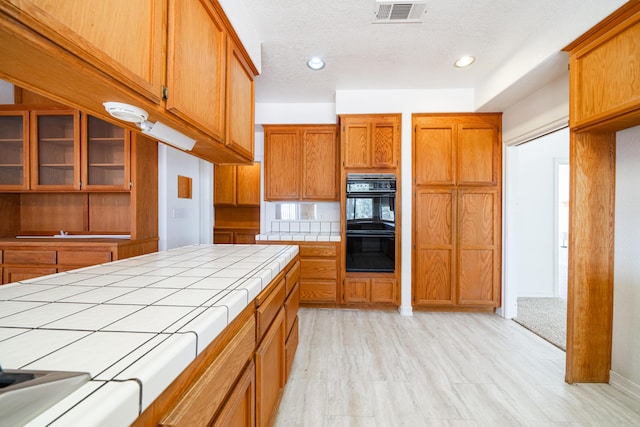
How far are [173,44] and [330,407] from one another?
2049 mm

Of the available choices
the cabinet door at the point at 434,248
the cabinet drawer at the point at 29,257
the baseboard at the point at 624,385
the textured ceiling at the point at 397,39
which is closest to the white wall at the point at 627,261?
the baseboard at the point at 624,385

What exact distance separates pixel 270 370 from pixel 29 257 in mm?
2608

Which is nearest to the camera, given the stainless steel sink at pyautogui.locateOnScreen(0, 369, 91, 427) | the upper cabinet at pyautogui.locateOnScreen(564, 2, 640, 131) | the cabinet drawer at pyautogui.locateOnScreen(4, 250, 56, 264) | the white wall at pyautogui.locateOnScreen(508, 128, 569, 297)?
the stainless steel sink at pyautogui.locateOnScreen(0, 369, 91, 427)

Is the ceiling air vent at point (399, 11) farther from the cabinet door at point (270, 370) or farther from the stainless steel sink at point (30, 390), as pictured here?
the stainless steel sink at point (30, 390)

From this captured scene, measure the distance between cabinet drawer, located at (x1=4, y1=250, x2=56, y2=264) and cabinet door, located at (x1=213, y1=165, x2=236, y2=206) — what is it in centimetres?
259

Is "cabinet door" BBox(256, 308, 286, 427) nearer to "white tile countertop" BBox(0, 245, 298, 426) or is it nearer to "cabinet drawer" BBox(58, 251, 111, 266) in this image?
"white tile countertop" BBox(0, 245, 298, 426)

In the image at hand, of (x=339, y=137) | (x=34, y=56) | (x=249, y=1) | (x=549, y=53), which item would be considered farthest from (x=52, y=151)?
(x=549, y=53)

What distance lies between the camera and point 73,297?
0.80m

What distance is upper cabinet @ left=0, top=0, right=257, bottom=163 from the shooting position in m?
0.68

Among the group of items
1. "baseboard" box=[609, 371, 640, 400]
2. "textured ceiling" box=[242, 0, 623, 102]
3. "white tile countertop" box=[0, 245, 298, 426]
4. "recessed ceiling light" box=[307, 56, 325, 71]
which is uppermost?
"textured ceiling" box=[242, 0, 623, 102]

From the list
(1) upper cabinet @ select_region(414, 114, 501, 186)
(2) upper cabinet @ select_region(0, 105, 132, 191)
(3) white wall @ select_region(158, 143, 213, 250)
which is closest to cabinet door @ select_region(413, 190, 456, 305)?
(1) upper cabinet @ select_region(414, 114, 501, 186)

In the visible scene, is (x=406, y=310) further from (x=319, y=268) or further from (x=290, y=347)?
(x=290, y=347)

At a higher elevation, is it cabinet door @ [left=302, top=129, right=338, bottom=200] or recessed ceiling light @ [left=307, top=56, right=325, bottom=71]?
recessed ceiling light @ [left=307, top=56, right=325, bottom=71]

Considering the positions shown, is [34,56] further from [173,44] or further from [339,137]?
[339,137]
